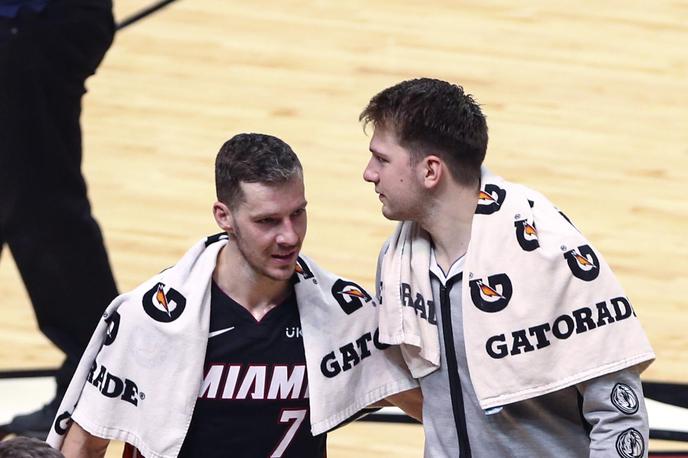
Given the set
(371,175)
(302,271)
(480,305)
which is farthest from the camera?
(302,271)

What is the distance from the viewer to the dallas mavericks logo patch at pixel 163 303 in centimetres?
342

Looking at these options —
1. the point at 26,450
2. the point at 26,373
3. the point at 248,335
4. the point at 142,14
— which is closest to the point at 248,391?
the point at 248,335

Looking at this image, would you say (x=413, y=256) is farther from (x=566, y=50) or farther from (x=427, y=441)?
(x=566, y=50)

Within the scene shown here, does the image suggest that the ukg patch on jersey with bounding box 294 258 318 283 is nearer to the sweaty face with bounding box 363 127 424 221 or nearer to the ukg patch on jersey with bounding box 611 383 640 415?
the sweaty face with bounding box 363 127 424 221

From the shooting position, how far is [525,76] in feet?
26.8

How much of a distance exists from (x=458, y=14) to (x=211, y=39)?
137 centimetres

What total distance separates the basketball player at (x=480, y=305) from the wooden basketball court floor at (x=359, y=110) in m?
1.79

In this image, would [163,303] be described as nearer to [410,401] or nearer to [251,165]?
[251,165]

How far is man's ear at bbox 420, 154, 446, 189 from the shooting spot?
338 cm

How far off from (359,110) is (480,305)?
4486 millimetres

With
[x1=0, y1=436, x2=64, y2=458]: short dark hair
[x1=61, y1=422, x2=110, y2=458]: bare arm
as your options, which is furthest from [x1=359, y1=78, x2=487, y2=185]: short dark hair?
[x1=0, y1=436, x2=64, y2=458]: short dark hair

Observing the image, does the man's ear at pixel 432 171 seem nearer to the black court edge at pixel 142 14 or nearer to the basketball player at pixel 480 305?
the basketball player at pixel 480 305

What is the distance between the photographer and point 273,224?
339 centimetres

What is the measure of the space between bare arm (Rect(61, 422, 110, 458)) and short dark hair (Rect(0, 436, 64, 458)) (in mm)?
792
